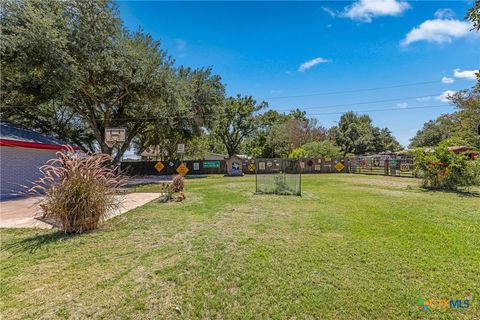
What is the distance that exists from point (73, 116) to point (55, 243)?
1664cm

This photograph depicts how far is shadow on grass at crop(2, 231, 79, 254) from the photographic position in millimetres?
3681

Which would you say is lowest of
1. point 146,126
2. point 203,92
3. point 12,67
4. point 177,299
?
point 177,299

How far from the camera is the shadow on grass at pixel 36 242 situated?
3681mm

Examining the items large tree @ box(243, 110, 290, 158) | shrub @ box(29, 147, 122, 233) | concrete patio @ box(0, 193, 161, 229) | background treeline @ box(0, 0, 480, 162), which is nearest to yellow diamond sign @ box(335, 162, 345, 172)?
background treeline @ box(0, 0, 480, 162)

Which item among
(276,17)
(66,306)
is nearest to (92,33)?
(276,17)

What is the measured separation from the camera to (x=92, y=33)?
37.2 feet

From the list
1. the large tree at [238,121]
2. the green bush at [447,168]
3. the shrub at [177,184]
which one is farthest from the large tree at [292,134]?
the shrub at [177,184]

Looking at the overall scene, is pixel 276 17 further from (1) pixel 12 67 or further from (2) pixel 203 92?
(1) pixel 12 67

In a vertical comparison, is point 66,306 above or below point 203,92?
below

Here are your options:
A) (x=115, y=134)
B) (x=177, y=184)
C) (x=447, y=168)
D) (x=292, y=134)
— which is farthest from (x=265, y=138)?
(x=115, y=134)

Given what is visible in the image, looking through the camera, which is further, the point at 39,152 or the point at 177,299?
the point at 39,152

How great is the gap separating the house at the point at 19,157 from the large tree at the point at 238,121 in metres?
18.5

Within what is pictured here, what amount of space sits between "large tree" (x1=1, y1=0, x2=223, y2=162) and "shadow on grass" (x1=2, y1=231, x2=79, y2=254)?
8741mm

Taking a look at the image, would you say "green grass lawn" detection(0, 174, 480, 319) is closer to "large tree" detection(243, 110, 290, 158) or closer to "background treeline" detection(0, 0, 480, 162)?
"background treeline" detection(0, 0, 480, 162)
